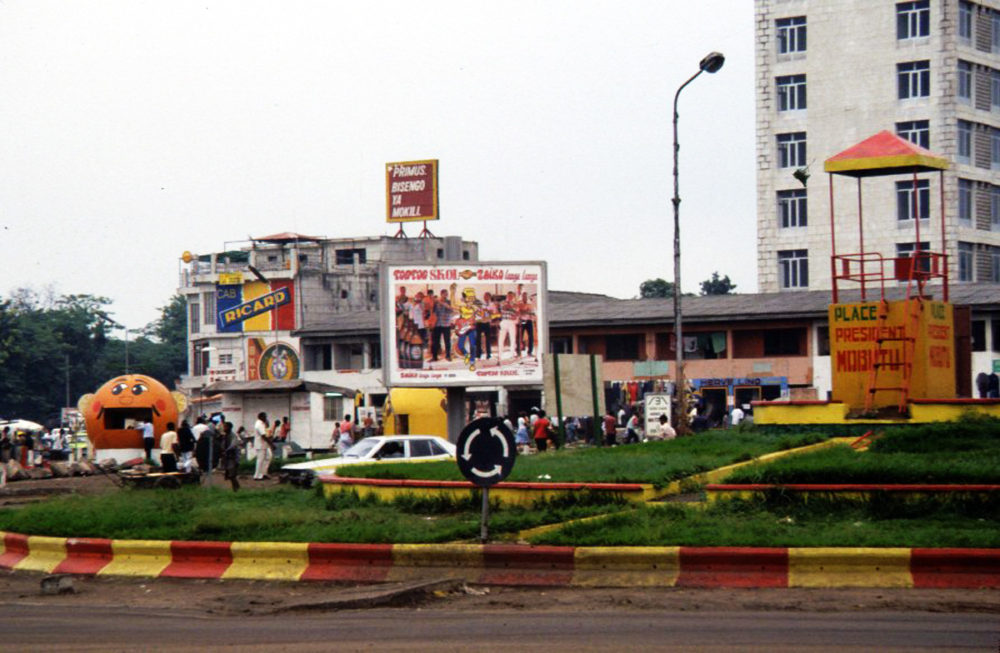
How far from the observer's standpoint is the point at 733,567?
1200 centimetres

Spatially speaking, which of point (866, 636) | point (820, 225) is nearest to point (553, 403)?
point (866, 636)

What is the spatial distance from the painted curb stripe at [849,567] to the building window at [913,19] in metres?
58.3

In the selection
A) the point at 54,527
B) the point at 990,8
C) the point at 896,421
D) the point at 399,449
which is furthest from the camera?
the point at 990,8

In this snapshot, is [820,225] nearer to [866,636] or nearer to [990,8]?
[990,8]

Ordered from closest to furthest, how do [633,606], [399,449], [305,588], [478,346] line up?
1. [633,606]
2. [305,588]
3. [399,449]
4. [478,346]

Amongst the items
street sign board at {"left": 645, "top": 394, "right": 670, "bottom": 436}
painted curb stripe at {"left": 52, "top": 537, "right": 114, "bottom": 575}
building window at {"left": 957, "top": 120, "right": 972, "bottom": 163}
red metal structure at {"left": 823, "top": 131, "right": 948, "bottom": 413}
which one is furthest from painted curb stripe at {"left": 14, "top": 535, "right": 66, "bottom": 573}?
building window at {"left": 957, "top": 120, "right": 972, "bottom": 163}

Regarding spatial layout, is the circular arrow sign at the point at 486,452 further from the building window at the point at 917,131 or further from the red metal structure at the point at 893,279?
the building window at the point at 917,131

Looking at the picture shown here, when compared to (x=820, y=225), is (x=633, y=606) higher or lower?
lower

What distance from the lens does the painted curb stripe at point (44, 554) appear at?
15.5 m

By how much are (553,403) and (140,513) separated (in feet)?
41.6

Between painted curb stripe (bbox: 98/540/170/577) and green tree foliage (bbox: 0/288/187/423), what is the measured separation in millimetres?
87003

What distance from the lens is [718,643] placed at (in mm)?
8852

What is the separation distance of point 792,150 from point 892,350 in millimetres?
48142

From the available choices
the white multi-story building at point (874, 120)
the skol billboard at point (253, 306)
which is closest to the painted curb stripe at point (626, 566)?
the white multi-story building at point (874, 120)
